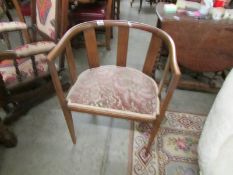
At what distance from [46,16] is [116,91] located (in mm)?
803

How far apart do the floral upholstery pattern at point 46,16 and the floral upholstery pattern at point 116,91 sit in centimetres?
46

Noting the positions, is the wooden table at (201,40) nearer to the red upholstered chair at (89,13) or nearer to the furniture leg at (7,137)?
the red upholstered chair at (89,13)

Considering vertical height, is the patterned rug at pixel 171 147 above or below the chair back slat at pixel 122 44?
below

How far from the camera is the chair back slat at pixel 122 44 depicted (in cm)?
118

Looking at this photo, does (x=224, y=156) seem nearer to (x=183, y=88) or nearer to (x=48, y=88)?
(x=183, y=88)

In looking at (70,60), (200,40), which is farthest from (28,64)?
(200,40)

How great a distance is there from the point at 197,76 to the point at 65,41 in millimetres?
1475

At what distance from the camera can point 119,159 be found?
1289 mm

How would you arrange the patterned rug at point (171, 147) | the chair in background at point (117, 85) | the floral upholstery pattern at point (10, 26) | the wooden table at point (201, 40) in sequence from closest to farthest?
the chair in background at point (117, 85), the patterned rug at point (171, 147), the floral upholstery pattern at point (10, 26), the wooden table at point (201, 40)

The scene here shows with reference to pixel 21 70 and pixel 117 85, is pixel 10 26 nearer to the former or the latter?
pixel 21 70

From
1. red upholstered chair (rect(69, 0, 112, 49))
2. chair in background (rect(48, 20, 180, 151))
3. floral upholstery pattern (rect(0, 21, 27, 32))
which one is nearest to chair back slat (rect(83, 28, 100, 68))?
chair in background (rect(48, 20, 180, 151))

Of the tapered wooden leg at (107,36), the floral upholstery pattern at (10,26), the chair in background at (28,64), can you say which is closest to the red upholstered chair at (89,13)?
the tapered wooden leg at (107,36)

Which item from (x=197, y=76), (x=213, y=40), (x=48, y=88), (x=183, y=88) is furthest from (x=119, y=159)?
(x=197, y=76)

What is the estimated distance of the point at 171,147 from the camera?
1.38 meters
